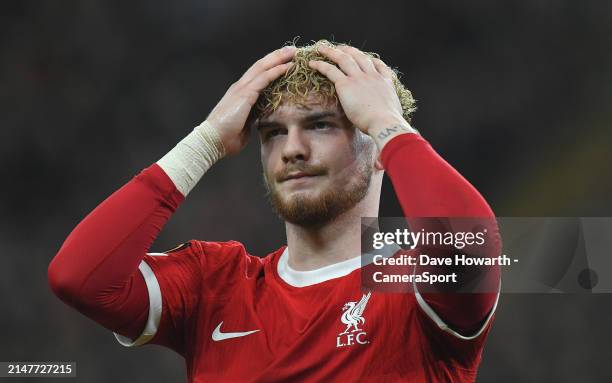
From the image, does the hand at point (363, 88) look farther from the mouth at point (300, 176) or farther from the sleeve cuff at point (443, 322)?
the sleeve cuff at point (443, 322)

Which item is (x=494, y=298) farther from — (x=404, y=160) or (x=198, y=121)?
(x=198, y=121)

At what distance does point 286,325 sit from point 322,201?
38cm

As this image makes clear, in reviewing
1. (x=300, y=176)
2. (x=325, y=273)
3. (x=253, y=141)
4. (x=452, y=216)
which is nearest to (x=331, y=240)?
(x=325, y=273)

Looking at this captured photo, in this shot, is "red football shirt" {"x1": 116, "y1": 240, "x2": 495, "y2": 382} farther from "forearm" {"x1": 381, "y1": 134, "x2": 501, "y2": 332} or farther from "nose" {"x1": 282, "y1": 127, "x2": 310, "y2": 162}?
"nose" {"x1": 282, "y1": 127, "x2": 310, "y2": 162}

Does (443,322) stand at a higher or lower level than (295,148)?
lower

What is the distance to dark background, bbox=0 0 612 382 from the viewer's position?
4.81 meters

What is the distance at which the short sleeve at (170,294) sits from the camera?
Answer: 88.5 inches

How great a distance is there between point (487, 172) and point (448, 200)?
3.44 m

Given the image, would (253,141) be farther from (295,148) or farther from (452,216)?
(452,216)

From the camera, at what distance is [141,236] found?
209cm

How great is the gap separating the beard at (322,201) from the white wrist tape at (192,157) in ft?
0.67

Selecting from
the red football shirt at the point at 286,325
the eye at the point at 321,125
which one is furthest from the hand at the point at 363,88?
the red football shirt at the point at 286,325

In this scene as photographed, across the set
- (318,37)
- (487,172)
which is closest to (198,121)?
(318,37)

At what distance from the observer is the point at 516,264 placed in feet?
12.0
